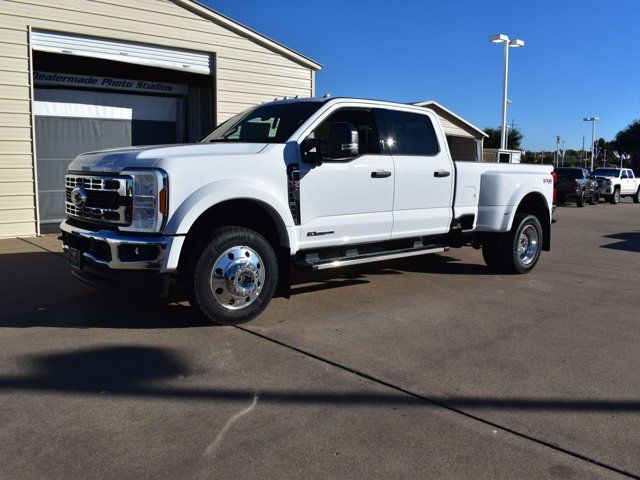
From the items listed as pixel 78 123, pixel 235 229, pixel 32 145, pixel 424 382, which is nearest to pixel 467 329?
pixel 424 382

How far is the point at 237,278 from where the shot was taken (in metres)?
5.26

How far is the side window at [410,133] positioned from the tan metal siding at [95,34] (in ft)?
21.8

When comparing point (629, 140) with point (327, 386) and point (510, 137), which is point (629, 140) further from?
point (327, 386)

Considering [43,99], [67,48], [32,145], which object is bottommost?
[32,145]

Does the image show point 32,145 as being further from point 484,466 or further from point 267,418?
point 484,466

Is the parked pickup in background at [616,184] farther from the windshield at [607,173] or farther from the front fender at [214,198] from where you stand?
the front fender at [214,198]

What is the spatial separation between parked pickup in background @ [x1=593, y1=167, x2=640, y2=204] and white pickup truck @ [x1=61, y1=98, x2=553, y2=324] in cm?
2378

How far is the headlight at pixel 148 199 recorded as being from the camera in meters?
4.86

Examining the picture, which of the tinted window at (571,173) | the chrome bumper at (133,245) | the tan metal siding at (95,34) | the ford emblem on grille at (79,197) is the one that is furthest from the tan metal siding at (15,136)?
the tinted window at (571,173)

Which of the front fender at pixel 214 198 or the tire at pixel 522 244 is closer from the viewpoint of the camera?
the front fender at pixel 214 198

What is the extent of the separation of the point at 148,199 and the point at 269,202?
108 cm

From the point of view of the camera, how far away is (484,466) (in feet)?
10.0

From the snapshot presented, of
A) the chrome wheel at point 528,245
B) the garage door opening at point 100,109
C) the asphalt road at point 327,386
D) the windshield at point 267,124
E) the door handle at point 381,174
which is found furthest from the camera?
the garage door opening at point 100,109

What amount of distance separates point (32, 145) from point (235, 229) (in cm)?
713
